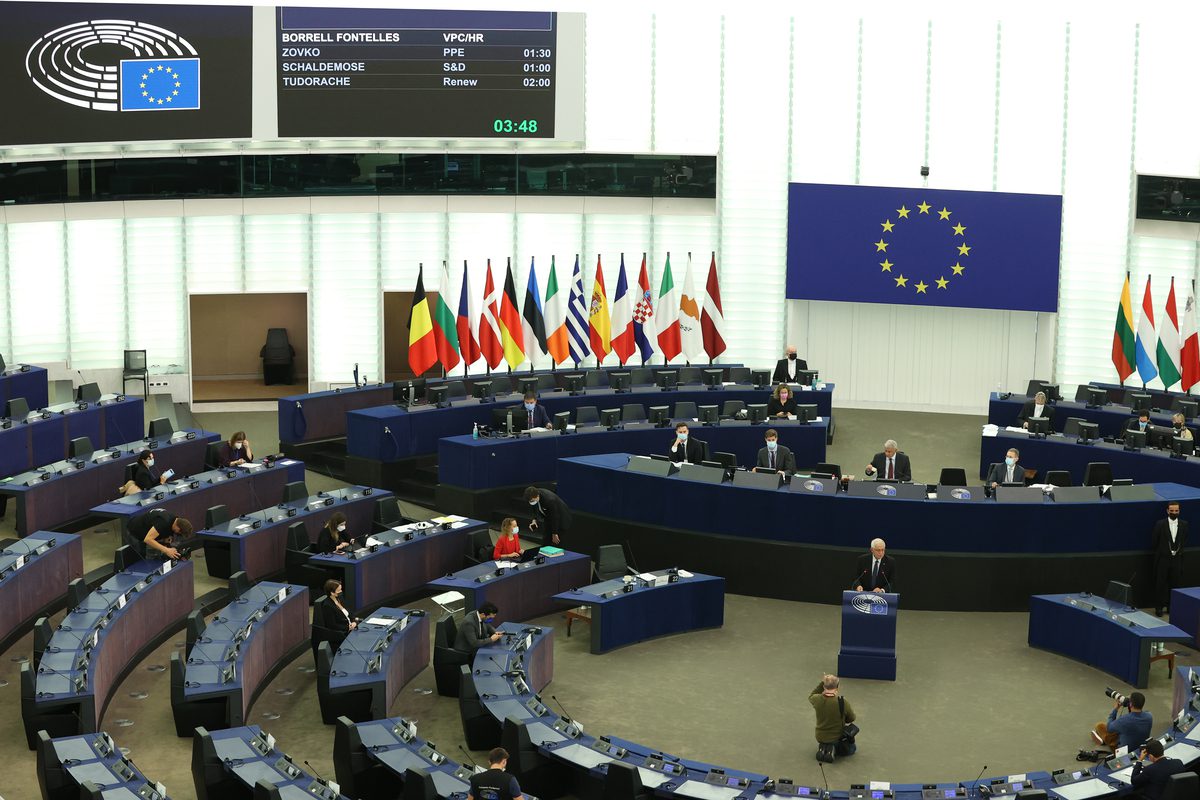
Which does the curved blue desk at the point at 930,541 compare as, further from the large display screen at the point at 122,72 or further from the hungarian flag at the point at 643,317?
the large display screen at the point at 122,72

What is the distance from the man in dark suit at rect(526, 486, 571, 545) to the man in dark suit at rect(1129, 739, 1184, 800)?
9.28 metres

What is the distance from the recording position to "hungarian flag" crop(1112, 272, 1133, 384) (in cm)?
2773

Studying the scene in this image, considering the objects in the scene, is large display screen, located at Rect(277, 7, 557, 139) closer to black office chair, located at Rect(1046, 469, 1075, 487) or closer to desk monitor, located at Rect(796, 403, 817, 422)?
desk monitor, located at Rect(796, 403, 817, 422)

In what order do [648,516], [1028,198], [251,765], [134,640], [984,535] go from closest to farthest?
[251,765] → [134,640] → [984,535] → [648,516] → [1028,198]

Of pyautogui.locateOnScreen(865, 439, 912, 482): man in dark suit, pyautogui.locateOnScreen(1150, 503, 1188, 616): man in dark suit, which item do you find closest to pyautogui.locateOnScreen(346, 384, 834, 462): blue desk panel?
pyautogui.locateOnScreen(865, 439, 912, 482): man in dark suit

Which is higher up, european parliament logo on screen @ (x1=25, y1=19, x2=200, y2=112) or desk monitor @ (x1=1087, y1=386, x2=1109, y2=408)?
european parliament logo on screen @ (x1=25, y1=19, x2=200, y2=112)

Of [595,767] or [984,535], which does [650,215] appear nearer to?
[984,535]

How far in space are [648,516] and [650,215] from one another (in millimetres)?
12114

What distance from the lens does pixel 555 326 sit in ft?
93.4

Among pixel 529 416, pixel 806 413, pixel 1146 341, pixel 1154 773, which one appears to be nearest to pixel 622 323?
pixel 806 413

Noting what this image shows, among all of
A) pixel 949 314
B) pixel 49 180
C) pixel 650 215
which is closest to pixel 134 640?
pixel 49 180

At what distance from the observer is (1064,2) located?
2991cm

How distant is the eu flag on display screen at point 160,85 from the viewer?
27281 mm

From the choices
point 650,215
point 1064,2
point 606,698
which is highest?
point 1064,2
